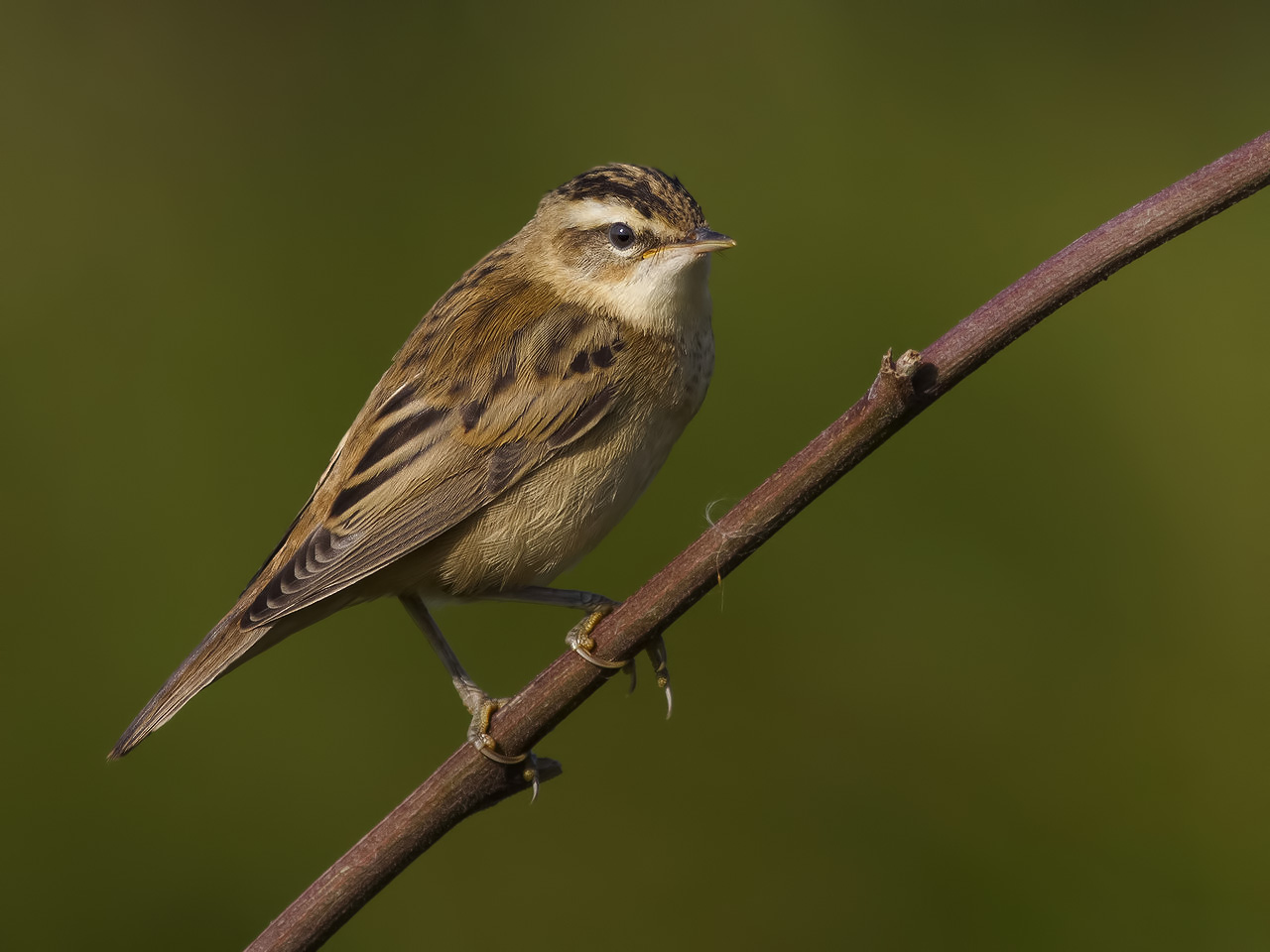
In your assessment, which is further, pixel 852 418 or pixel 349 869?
pixel 349 869

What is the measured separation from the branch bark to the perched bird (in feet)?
2.71

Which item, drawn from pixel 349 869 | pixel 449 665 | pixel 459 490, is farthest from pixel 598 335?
pixel 349 869

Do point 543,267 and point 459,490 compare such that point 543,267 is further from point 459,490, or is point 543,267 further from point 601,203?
point 459,490

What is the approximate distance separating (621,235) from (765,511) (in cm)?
184

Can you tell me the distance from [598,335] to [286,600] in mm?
1173

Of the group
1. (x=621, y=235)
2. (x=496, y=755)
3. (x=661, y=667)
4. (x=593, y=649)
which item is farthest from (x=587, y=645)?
(x=621, y=235)

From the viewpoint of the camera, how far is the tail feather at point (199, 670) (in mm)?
3143

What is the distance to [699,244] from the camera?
3645 millimetres

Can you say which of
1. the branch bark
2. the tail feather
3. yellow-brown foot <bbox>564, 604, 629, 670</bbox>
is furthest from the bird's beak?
the tail feather

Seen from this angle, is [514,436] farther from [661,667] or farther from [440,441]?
[661,667]

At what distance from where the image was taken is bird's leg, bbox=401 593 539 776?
3479mm

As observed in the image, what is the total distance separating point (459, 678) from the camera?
388 centimetres

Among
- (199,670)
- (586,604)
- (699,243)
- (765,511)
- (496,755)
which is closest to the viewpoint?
(765,511)

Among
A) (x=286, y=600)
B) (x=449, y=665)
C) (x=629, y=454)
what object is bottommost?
(x=449, y=665)
